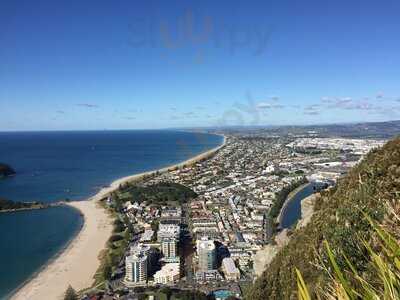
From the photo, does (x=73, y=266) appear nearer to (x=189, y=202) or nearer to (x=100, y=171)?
(x=189, y=202)

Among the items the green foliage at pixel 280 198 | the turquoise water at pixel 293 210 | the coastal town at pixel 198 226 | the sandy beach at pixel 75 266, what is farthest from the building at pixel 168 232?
the green foliage at pixel 280 198

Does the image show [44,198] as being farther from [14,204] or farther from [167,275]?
[167,275]

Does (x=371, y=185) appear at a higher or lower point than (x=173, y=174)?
higher

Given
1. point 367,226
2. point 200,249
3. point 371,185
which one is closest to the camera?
point 367,226

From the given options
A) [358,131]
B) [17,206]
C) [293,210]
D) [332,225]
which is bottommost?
[17,206]

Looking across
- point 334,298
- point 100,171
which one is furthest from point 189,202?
point 334,298

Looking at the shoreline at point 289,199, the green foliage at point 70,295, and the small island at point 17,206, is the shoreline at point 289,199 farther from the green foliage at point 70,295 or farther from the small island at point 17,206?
the small island at point 17,206

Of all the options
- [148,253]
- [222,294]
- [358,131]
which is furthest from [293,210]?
[358,131]
